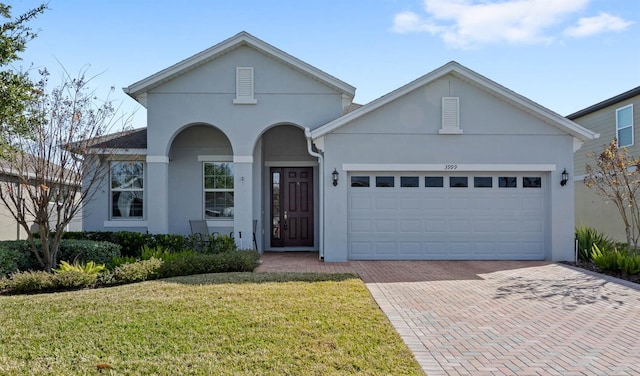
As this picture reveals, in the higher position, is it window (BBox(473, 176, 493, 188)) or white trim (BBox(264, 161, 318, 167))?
white trim (BBox(264, 161, 318, 167))

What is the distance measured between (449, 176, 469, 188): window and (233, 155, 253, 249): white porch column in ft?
18.7

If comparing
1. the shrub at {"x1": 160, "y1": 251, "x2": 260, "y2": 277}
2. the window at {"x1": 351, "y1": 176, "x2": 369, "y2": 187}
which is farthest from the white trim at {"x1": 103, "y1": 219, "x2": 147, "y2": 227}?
the window at {"x1": 351, "y1": 176, "x2": 369, "y2": 187}

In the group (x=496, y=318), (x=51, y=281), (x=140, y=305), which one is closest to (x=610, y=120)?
(x=496, y=318)

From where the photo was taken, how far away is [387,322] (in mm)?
6242

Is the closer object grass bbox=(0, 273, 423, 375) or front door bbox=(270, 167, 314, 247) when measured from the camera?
grass bbox=(0, 273, 423, 375)

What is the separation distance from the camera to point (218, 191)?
1416 cm

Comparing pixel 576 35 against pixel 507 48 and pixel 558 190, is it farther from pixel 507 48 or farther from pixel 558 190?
pixel 558 190

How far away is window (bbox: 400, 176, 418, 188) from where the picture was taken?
12.5 meters

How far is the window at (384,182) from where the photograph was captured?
1245 cm

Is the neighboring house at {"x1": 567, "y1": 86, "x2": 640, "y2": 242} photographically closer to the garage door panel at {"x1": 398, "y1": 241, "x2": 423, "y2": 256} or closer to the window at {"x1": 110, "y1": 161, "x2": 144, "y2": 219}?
the garage door panel at {"x1": 398, "y1": 241, "x2": 423, "y2": 256}

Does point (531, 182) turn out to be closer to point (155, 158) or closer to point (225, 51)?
point (225, 51)

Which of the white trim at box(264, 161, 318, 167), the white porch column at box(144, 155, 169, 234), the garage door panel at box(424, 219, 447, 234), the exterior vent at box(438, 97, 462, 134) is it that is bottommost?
the garage door panel at box(424, 219, 447, 234)

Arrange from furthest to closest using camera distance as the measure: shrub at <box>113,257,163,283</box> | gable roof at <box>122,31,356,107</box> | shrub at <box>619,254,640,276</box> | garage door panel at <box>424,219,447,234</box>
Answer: gable roof at <box>122,31,356,107</box>, garage door panel at <box>424,219,447,234</box>, shrub at <box>619,254,640,276</box>, shrub at <box>113,257,163,283</box>

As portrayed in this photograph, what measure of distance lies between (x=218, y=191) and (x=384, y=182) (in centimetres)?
530
